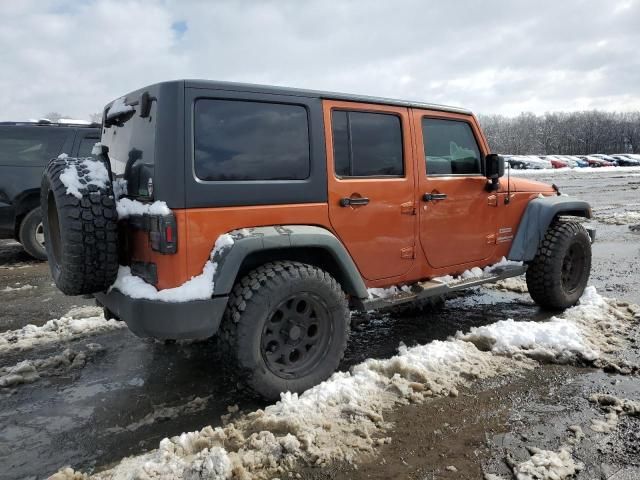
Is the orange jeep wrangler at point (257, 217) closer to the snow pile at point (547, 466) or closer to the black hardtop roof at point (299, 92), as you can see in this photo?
the black hardtop roof at point (299, 92)

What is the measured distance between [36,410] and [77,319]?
70.7 inches

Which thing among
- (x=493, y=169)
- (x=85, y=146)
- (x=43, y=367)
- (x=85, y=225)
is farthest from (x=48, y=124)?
(x=493, y=169)

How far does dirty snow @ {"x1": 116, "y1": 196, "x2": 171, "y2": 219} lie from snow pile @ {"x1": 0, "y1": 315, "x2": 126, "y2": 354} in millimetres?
1903

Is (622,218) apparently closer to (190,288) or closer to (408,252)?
(408,252)

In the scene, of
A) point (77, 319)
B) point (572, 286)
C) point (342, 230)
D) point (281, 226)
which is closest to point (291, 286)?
point (281, 226)

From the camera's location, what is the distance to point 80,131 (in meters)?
7.89

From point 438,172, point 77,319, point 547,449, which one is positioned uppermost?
point 438,172

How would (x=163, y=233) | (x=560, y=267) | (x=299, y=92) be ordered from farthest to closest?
(x=560, y=267) < (x=299, y=92) < (x=163, y=233)

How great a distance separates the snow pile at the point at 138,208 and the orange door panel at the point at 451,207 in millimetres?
2063

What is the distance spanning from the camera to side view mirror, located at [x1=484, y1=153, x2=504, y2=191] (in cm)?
446

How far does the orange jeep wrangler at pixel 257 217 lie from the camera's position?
288cm

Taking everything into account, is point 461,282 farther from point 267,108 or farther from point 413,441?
point 267,108

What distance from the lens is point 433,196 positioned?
4051 millimetres

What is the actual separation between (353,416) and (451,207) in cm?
207
